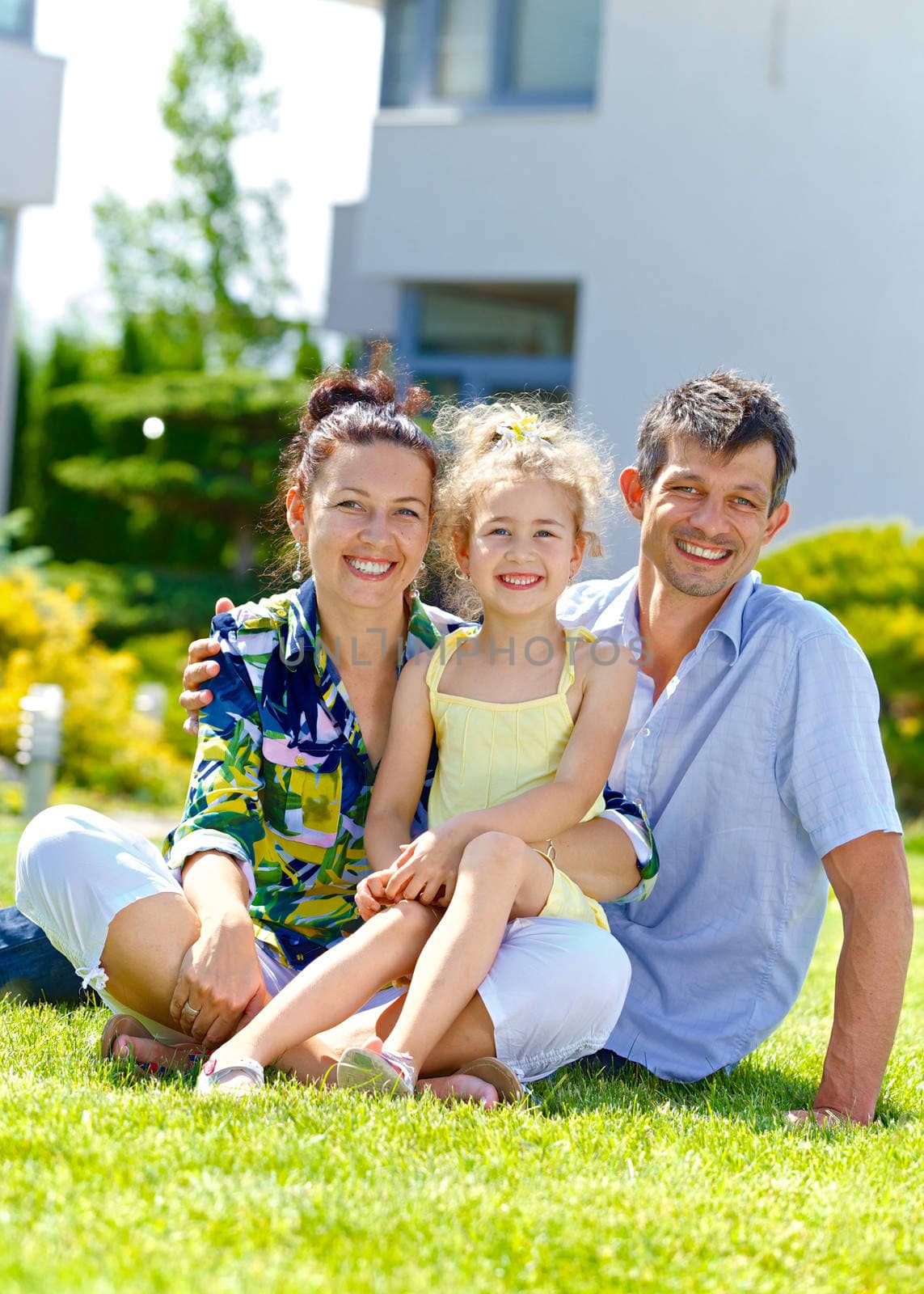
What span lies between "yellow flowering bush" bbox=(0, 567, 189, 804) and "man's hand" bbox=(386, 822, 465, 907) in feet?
23.7

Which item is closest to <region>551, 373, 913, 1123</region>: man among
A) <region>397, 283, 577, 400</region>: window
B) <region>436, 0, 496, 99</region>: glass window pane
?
<region>397, 283, 577, 400</region>: window

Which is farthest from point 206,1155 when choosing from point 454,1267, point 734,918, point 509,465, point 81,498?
point 81,498

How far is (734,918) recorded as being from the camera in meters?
3.21

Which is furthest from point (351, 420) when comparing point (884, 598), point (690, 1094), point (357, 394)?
point (884, 598)

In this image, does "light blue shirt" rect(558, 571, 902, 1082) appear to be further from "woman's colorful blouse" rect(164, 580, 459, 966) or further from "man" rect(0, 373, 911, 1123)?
"woman's colorful blouse" rect(164, 580, 459, 966)

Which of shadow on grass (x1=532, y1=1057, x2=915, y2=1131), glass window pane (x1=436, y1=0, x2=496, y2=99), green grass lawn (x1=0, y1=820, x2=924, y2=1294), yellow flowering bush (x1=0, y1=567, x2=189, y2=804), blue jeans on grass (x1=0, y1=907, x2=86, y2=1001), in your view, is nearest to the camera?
green grass lawn (x1=0, y1=820, x2=924, y2=1294)

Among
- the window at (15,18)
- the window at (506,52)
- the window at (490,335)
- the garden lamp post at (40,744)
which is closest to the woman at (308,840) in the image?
the garden lamp post at (40,744)

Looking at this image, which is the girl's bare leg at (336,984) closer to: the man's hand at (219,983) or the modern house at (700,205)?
the man's hand at (219,983)

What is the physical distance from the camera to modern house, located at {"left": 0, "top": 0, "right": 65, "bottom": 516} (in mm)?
11906

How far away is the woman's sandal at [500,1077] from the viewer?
271cm

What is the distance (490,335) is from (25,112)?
13.9ft

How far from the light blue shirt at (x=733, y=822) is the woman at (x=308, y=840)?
0.25 meters

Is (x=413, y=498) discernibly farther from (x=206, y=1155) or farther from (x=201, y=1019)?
(x=206, y=1155)

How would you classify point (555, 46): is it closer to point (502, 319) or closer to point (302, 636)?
point (502, 319)
